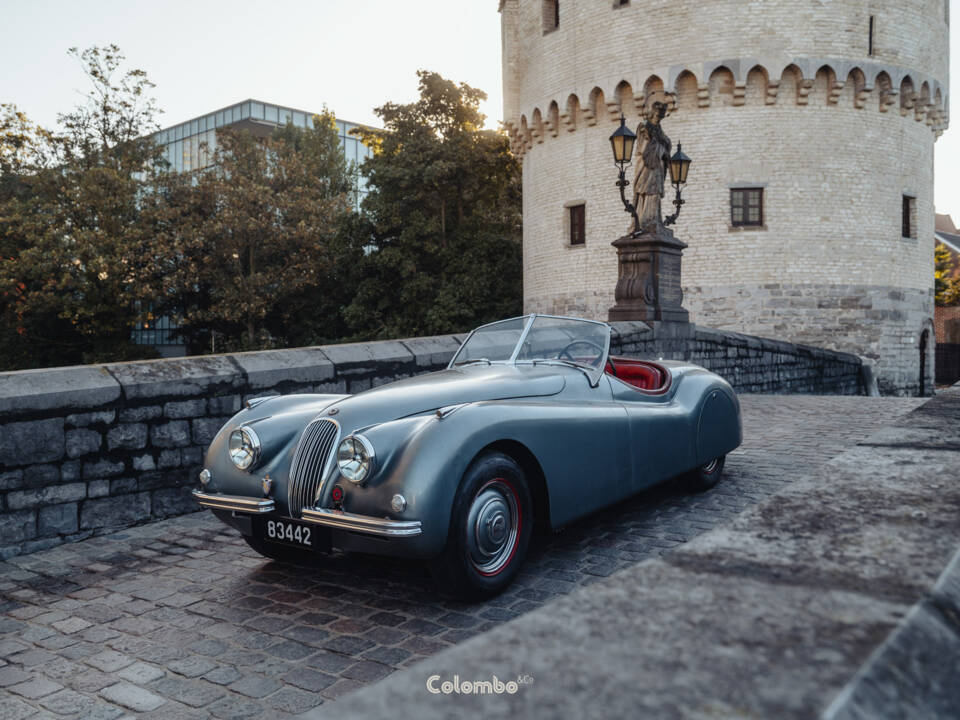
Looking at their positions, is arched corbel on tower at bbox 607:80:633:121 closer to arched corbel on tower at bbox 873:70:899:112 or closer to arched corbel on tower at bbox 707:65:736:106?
arched corbel on tower at bbox 707:65:736:106

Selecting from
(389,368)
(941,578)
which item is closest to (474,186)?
(389,368)

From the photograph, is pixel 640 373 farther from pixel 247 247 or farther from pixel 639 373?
pixel 247 247

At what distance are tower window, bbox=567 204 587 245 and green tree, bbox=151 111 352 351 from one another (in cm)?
960

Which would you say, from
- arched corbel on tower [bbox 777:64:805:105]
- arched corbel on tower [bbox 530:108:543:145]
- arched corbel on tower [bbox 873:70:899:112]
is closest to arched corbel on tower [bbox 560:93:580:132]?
arched corbel on tower [bbox 530:108:543:145]

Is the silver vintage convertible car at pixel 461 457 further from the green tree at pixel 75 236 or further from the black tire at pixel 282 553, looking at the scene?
the green tree at pixel 75 236

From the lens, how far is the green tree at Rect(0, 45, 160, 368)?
72.9 ft

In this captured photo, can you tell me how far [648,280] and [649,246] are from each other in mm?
647

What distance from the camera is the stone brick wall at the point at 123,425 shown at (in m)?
4.28

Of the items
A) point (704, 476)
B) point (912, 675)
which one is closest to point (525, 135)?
point (704, 476)

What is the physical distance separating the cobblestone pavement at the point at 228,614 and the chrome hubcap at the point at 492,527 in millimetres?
190

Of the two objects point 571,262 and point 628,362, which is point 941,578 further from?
point 571,262

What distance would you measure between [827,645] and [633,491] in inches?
128

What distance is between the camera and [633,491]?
4.22m

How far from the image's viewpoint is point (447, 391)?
142 inches
